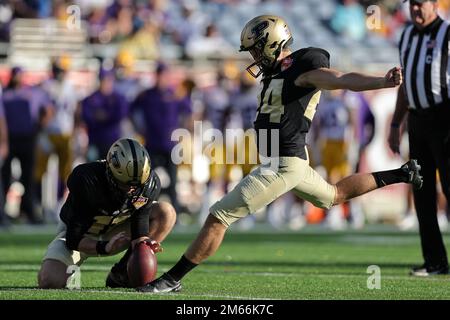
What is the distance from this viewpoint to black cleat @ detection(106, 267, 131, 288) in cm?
630

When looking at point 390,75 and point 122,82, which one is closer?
point 390,75

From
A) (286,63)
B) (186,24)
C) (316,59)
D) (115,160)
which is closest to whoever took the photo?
(316,59)

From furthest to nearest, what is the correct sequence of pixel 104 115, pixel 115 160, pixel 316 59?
pixel 104 115 < pixel 115 160 < pixel 316 59

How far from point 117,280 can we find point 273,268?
72.7 inches

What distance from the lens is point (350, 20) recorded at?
62.0 ft

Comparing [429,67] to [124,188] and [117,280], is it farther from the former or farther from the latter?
[117,280]

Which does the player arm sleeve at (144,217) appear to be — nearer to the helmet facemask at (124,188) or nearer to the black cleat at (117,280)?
the helmet facemask at (124,188)

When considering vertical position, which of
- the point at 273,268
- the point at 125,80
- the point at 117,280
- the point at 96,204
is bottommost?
the point at 273,268

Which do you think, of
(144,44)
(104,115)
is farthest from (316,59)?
(144,44)

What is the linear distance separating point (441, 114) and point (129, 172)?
2340mm

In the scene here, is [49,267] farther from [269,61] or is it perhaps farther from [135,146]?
[269,61]
